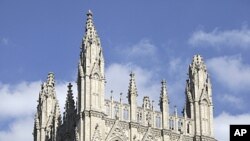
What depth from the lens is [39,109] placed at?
5134cm

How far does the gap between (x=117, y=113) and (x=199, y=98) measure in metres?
8.48

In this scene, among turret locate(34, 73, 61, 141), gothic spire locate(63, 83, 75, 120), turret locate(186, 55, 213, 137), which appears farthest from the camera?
turret locate(34, 73, 61, 141)

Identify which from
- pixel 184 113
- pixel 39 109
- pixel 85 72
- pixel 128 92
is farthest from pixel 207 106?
pixel 39 109

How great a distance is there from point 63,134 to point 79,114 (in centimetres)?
462

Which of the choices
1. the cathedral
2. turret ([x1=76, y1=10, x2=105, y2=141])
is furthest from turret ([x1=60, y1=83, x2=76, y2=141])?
turret ([x1=76, y1=10, x2=105, y2=141])

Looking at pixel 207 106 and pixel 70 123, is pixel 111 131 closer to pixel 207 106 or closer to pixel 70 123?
pixel 70 123

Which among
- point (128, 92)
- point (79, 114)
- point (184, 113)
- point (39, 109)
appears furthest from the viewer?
point (39, 109)

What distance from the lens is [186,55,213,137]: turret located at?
46594 mm

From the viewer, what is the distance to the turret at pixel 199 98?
46.6m

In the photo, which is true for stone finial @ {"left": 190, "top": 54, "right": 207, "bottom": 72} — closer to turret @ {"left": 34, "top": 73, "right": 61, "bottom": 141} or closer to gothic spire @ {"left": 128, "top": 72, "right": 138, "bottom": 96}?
gothic spire @ {"left": 128, "top": 72, "right": 138, "bottom": 96}

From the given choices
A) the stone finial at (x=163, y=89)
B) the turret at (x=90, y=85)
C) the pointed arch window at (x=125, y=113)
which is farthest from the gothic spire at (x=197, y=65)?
the turret at (x=90, y=85)

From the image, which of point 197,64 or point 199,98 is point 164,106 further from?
point 197,64

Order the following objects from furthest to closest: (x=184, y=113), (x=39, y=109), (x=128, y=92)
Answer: (x=39, y=109) → (x=184, y=113) → (x=128, y=92)

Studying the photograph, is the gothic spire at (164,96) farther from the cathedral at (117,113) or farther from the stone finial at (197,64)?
the stone finial at (197,64)
